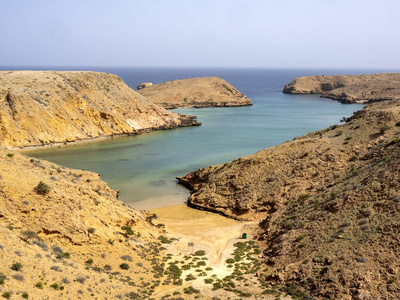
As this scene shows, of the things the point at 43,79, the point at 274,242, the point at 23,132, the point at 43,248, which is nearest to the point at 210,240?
the point at 274,242

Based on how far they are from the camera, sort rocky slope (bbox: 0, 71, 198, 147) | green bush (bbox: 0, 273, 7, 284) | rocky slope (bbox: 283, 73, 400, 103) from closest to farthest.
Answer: green bush (bbox: 0, 273, 7, 284) < rocky slope (bbox: 0, 71, 198, 147) < rocky slope (bbox: 283, 73, 400, 103)

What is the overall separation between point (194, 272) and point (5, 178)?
1133 cm

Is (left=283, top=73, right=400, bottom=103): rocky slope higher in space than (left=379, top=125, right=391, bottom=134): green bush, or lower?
higher

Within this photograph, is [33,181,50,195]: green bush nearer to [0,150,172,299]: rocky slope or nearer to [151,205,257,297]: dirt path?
[0,150,172,299]: rocky slope

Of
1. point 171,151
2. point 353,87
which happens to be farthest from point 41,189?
point 353,87

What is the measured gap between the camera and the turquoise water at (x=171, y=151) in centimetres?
3756

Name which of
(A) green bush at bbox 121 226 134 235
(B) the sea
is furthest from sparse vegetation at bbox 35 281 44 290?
(B) the sea

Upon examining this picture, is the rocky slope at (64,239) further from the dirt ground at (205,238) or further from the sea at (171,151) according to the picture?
the sea at (171,151)

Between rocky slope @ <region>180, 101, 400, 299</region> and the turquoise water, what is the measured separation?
4.23 metres

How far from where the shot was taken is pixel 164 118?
78.6 metres

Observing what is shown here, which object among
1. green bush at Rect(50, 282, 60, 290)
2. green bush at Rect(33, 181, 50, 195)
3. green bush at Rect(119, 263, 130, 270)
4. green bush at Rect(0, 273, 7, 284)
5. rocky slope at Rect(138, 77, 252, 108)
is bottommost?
green bush at Rect(119, 263, 130, 270)

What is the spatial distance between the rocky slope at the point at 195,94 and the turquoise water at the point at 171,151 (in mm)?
24147

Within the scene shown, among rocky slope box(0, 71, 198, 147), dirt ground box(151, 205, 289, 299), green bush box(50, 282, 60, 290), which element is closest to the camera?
green bush box(50, 282, 60, 290)

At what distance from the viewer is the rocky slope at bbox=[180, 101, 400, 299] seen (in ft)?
60.6
